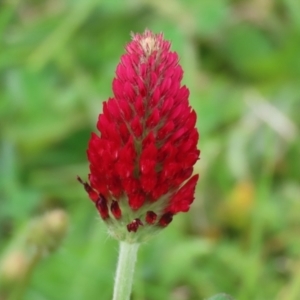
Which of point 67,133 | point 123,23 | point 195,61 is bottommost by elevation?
point 67,133

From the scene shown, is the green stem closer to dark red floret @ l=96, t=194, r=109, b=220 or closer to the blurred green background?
dark red floret @ l=96, t=194, r=109, b=220

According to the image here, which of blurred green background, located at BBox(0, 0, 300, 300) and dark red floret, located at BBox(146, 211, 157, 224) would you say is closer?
dark red floret, located at BBox(146, 211, 157, 224)

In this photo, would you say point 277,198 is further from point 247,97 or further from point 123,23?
point 123,23

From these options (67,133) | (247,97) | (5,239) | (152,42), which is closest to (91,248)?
(5,239)

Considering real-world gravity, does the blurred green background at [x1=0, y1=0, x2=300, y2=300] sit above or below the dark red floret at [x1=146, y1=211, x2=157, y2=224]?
above

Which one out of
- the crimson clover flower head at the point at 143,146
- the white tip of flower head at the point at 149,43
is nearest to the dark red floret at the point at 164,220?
the crimson clover flower head at the point at 143,146

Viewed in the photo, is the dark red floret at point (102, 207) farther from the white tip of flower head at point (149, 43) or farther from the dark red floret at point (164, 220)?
the white tip of flower head at point (149, 43)

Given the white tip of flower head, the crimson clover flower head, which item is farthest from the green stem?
the white tip of flower head
